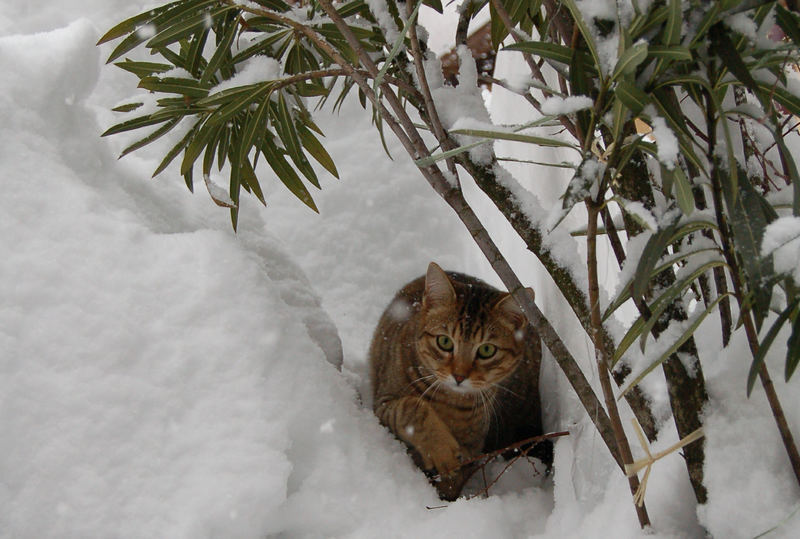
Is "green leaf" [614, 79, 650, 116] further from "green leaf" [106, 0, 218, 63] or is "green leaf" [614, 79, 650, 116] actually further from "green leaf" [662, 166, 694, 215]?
"green leaf" [106, 0, 218, 63]

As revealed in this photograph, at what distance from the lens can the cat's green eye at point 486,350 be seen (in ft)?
5.65

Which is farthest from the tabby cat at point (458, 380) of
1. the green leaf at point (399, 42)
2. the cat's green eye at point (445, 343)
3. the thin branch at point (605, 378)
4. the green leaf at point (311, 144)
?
the green leaf at point (399, 42)

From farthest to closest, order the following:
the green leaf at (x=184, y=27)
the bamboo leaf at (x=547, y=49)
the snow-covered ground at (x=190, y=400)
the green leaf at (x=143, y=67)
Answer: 1. the green leaf at (x=143, y=67)
2. the green leaf at (x=184, y=27)
3. the snow-covered ground at (x=190, y=400)
4. the bamboo leaf at (x=547, y=49)

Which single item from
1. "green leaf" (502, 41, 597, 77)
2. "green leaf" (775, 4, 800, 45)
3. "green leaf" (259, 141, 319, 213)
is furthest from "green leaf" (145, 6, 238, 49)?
"green leaf" (775, 4, 800, 45)

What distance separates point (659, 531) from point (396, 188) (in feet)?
5.94

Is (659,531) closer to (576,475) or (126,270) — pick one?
(576,475)

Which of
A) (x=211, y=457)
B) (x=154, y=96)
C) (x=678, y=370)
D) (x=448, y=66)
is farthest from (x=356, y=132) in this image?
(x=678, y=370)

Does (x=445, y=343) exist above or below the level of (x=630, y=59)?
below

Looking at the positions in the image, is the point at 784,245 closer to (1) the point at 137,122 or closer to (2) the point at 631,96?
(2) the point at 631,96

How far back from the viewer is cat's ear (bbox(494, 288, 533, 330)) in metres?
1.70

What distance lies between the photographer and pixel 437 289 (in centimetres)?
174

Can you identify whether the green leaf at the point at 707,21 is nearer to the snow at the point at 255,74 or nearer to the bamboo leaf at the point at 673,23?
the bamboo leaf at the point at 673,23

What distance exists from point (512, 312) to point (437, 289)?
20 centimetres

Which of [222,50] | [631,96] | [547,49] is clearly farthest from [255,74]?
[631,96]
